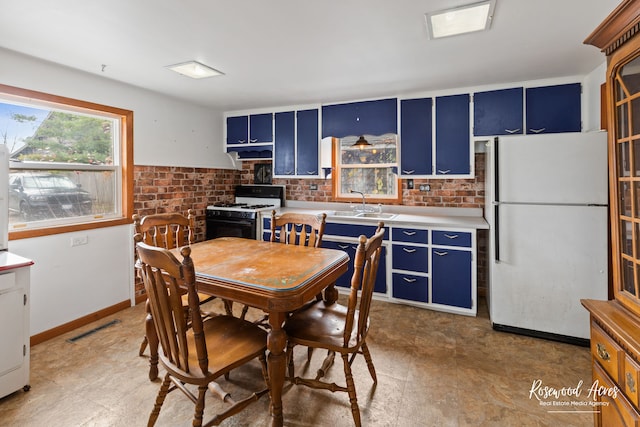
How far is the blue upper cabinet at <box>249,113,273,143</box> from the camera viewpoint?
4305 millimetres

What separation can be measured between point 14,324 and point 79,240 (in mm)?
1110

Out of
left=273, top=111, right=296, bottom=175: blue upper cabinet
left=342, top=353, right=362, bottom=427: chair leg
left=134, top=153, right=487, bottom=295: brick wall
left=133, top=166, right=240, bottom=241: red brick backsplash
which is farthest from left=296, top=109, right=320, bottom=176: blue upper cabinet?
left=342, top=353, right=362, bottom=427: chair leg

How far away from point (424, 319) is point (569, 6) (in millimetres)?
2535

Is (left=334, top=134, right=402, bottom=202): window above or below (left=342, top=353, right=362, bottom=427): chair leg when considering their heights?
above

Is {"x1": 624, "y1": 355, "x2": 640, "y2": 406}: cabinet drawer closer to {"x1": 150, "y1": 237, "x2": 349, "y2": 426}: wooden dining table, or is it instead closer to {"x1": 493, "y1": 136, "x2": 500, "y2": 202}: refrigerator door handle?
{"x1": 150, "y1": 237, "x2": 349, "y2": 426}: wooden dining table

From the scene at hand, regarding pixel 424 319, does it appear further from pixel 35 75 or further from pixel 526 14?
pixel 35 75

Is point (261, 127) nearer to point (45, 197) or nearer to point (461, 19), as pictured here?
point (45, 197)

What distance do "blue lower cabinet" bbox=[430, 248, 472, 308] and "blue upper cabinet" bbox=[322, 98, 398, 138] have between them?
1.50 meters

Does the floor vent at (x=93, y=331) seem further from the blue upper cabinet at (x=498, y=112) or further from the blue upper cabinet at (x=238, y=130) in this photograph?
the blue upper cabinet at (x=498, y=112)

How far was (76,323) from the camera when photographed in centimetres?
286

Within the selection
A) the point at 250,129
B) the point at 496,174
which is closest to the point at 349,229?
the point at 496,174

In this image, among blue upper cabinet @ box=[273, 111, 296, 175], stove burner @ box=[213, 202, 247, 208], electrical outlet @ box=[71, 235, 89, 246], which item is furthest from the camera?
stove burner @ box=[213, 202, 247, 208]

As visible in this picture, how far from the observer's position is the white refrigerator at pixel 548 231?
2.43 m

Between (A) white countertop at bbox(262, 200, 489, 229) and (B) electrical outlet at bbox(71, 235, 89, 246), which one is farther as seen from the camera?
(A) white countertop at bbox(262, 200, 489, 229)
